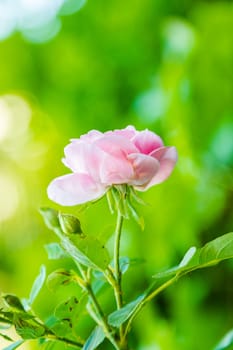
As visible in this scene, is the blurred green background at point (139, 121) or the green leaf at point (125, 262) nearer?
the green leaf at point (125, 262)

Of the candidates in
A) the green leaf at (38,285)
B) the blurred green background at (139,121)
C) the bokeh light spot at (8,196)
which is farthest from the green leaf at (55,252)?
the bokeh light spot at (8,196)

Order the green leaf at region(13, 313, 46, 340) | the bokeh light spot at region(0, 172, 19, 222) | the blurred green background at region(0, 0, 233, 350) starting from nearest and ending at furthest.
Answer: the green leaf at region(13, 313, 46, 340) < the blurred green background at region(0, 0, 233, 350) < the bokeh light spot at region(0, 172, 19, 222)

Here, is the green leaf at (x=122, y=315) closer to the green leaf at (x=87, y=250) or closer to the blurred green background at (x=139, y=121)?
the green leaf at (x=87, y=250)

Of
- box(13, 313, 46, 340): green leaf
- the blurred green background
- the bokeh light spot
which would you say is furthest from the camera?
the bokeh light spot

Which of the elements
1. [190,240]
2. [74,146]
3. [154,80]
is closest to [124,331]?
[74,146]

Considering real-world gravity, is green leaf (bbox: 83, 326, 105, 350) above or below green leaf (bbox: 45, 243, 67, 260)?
below

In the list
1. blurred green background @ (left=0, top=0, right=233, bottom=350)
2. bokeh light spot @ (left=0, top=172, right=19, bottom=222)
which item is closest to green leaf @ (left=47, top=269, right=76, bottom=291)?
blurred green background @ (left=0, top=0, right=233, bottom=350)

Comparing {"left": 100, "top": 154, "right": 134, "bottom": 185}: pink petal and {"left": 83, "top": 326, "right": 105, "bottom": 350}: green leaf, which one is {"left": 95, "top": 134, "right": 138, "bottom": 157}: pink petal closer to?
{"left": 100, "top": 154, "right": 134, "bottom": 185}: pink petal
